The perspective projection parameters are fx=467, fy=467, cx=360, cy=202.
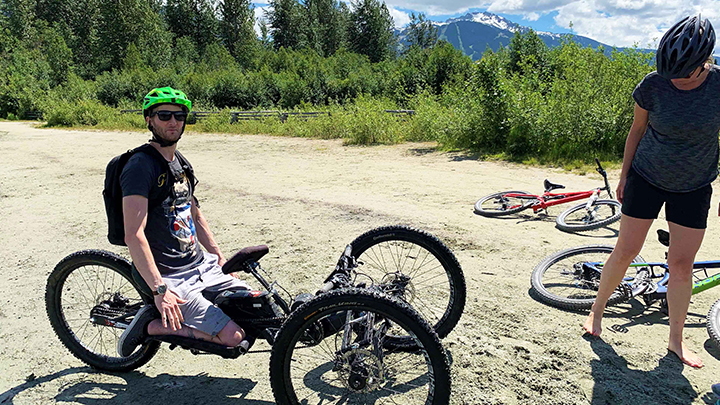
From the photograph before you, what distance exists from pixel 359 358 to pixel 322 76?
4220cm

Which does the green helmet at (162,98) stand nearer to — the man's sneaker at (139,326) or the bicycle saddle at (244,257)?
the bicycle saddle at (244,257)

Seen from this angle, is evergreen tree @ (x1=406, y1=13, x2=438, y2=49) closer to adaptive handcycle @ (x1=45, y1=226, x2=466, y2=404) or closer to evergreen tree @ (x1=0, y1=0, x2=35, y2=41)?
evergreen tree @ (x1=0, y1=0, x2=35, y2=41)

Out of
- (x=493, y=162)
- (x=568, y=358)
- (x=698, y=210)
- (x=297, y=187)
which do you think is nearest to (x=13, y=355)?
(x=568, y=358)

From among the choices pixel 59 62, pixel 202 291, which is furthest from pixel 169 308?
pixel 59 62

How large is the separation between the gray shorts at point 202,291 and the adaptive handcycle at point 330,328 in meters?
0.10

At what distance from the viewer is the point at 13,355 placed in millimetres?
3531

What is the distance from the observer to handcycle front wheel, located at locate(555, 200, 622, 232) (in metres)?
5.91

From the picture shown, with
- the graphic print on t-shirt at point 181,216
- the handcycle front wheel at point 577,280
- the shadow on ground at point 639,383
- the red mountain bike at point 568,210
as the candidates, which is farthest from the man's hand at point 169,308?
the red mountain bike at point 568,210

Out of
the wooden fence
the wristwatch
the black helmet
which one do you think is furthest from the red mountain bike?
the wooden fence

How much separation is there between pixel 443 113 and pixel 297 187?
723 centimetres

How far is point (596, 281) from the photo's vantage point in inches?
159

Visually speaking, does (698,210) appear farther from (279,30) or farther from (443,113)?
(279,30)

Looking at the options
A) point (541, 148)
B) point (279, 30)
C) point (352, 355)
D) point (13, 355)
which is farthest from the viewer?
point (279, 30)

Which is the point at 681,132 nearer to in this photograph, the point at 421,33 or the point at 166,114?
the point at 166,114
